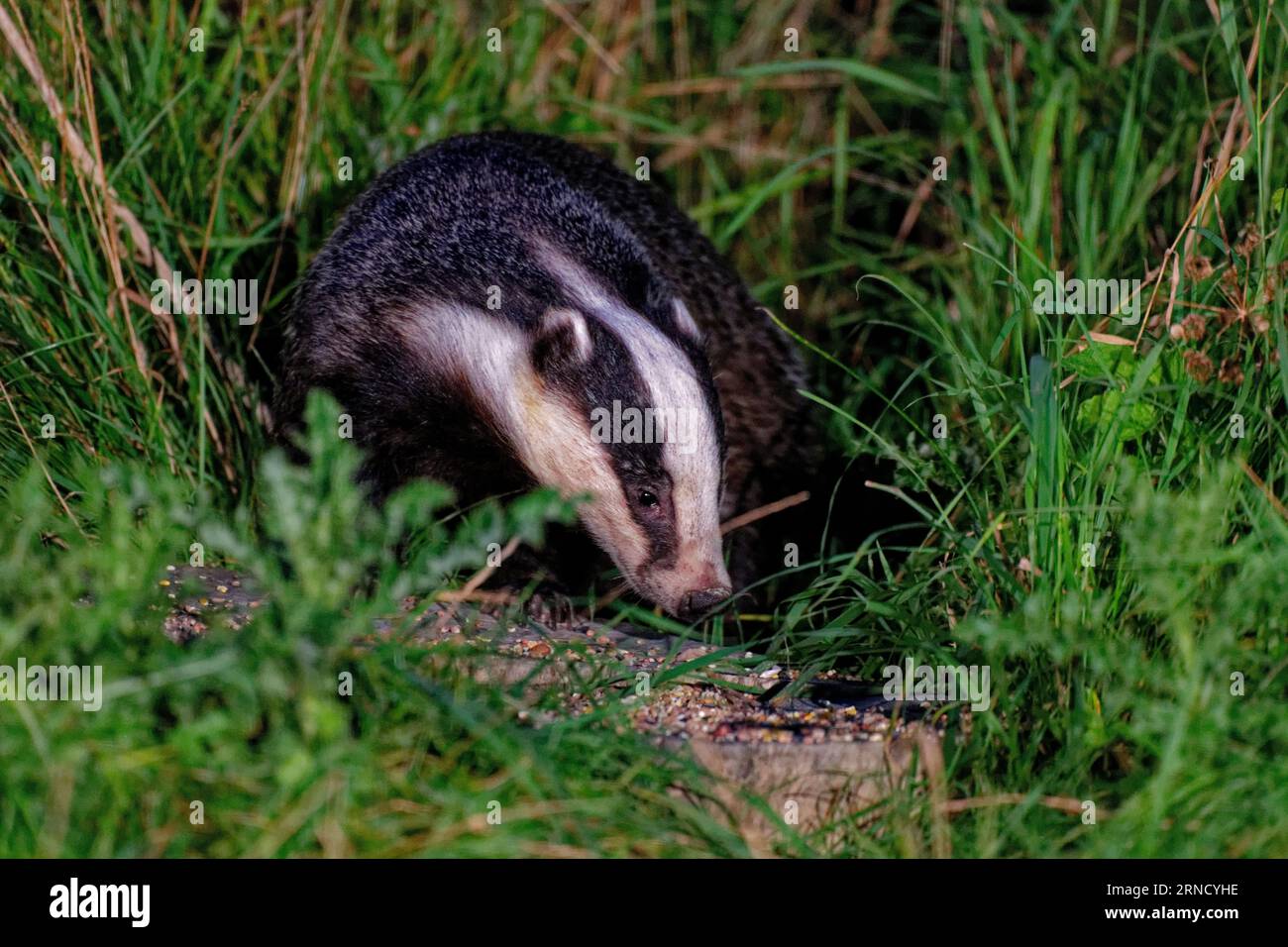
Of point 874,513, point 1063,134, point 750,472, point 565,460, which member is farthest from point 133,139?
point 1063,134

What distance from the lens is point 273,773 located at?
2.78 metres

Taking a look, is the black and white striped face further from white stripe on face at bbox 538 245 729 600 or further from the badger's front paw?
the badger's front paw

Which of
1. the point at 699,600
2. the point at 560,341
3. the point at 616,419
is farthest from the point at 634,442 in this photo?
the point at 699,600

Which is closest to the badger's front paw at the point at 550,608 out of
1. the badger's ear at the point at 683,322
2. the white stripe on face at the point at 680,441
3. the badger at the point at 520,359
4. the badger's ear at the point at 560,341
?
the badger at the point at 520,359

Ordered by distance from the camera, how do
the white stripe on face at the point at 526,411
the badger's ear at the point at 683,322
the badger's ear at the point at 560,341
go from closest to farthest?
the badger's ear at the point at 560,341 → the white stripe on face at the point at 526,411 → the badger's ear at the point at 683,322

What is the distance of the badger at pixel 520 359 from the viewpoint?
417 cm

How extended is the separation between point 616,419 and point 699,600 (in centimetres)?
59

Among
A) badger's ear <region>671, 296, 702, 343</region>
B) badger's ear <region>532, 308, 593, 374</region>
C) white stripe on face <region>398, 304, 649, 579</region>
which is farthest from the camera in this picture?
badger's ear <region>671, 296, 702, 343</region>

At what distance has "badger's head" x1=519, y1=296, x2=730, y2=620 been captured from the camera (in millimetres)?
4133

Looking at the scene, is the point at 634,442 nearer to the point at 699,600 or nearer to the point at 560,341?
the point at 560,341

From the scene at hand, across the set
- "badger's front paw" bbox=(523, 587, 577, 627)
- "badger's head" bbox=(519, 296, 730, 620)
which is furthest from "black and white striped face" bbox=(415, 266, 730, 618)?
"badger's front paw" bbox=(523, 587, 577, 627)

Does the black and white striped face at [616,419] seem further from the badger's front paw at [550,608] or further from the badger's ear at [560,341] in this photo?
the badger's front paw at [550,608]

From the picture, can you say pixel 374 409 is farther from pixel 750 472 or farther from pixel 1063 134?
pixel 1063 134

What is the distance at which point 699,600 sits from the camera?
4.27 m
